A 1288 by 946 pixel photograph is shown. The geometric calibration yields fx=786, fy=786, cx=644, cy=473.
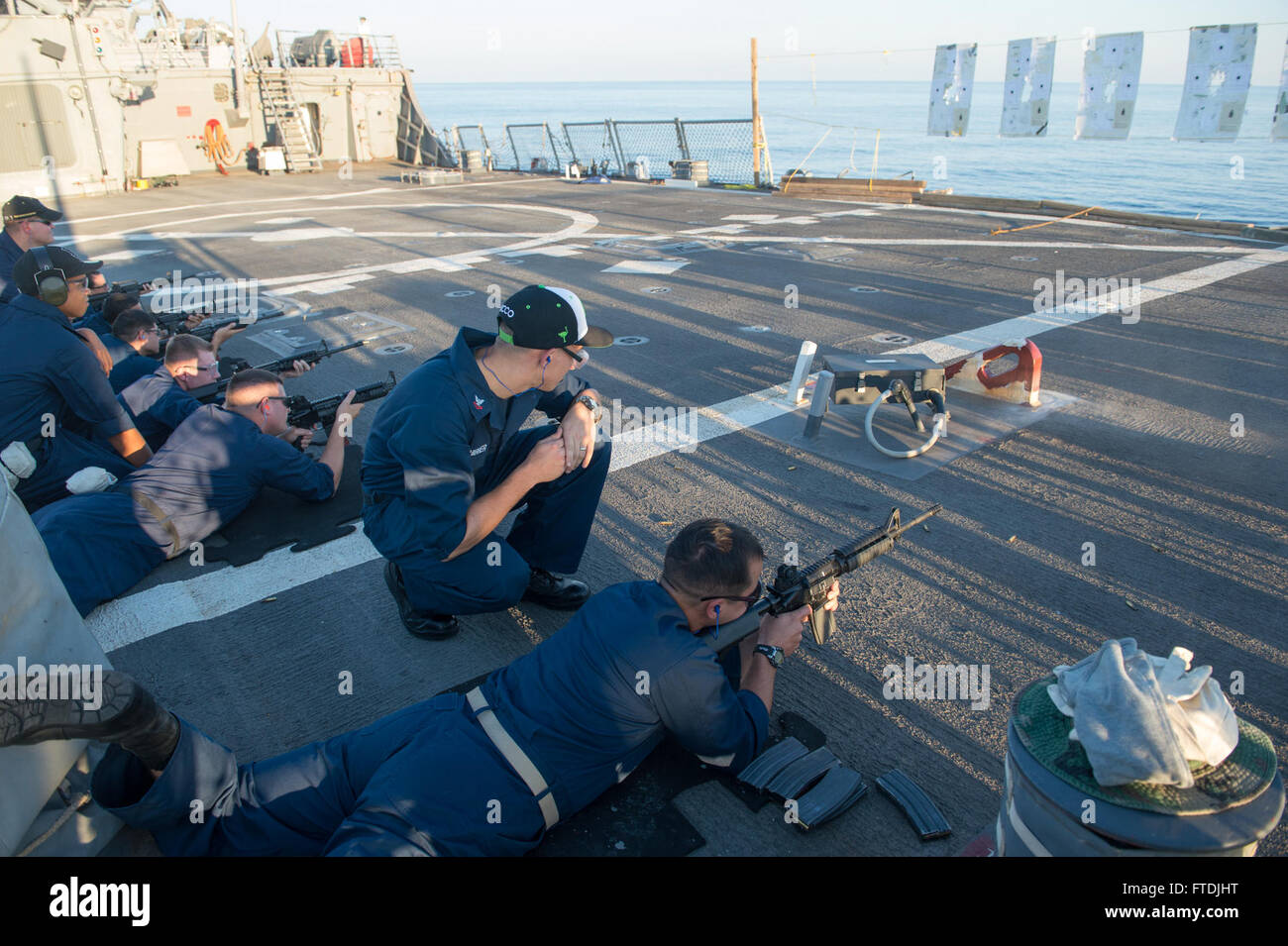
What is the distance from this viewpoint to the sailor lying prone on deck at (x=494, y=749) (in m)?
2.39

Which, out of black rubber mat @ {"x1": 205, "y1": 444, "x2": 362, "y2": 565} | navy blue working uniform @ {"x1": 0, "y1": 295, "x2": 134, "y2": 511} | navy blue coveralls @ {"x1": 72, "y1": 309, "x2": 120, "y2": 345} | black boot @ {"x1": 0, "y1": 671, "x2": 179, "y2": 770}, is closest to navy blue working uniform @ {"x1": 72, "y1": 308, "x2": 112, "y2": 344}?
navy blue coveralls @ {"x1": 72, "y1": 309, "x2": 120, "y2": 345}

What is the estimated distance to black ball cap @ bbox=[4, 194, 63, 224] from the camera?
769cm

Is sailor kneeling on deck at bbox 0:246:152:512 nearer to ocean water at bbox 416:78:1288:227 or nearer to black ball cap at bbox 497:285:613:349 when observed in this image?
black ball cap at bbox 497:285:613:349

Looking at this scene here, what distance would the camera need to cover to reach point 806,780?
292 cm

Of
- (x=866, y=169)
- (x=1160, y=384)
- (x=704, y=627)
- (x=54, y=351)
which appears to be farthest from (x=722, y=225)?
(x=866, y=169)

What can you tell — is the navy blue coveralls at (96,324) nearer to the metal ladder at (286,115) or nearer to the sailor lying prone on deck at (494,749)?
the sailor lying prone on deck at (494,749)

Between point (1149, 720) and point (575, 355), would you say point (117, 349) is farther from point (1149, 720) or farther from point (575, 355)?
point (1149, 720)

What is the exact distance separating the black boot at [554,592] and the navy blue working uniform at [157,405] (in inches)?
123

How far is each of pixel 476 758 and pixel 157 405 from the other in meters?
4.38

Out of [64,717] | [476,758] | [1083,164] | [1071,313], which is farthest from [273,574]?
[1083,164]

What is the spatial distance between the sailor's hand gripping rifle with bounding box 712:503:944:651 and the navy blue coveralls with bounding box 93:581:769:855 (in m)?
0.34

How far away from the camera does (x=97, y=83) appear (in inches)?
916

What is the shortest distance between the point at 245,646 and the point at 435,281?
8.64 meters
